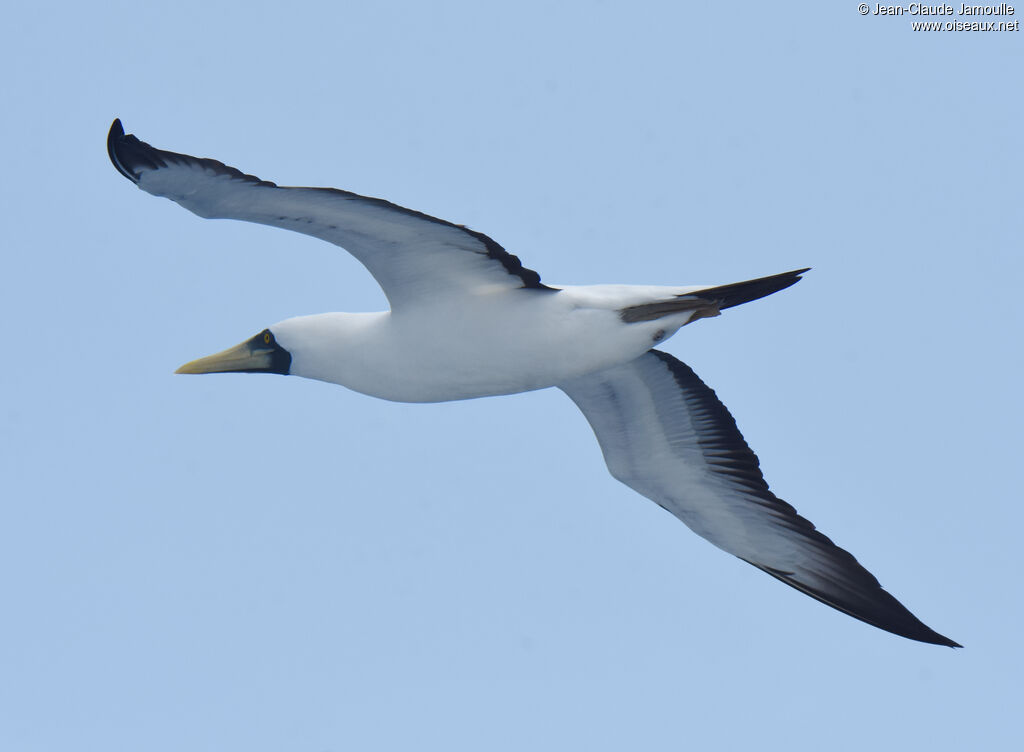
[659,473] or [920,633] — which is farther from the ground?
[659,473]

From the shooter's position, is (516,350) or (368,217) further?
(516,350)

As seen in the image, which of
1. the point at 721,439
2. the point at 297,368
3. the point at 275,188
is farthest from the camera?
the point at 721,439

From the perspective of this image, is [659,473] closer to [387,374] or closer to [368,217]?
[387,374]

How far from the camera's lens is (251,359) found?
1309 cm

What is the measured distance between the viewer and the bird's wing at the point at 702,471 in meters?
A: 13.6

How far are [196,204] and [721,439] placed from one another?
18.6 ft

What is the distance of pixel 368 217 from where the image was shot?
11.0 meters

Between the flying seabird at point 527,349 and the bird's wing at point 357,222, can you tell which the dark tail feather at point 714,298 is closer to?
the flying seabird at point 527,349

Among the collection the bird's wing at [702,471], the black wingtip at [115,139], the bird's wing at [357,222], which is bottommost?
the bird's wing at [702,471]

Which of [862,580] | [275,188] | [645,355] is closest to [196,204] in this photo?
[275,188]

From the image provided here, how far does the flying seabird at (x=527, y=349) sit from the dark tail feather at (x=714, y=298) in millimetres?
12

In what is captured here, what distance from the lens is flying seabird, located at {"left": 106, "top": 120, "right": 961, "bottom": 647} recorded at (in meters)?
10.9

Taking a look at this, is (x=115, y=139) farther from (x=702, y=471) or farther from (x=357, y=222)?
(x=702, y=471)

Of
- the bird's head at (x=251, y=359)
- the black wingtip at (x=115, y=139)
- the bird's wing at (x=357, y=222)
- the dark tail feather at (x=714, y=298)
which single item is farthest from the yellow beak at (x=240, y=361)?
the dark tail feather at (x=714, y=298)
